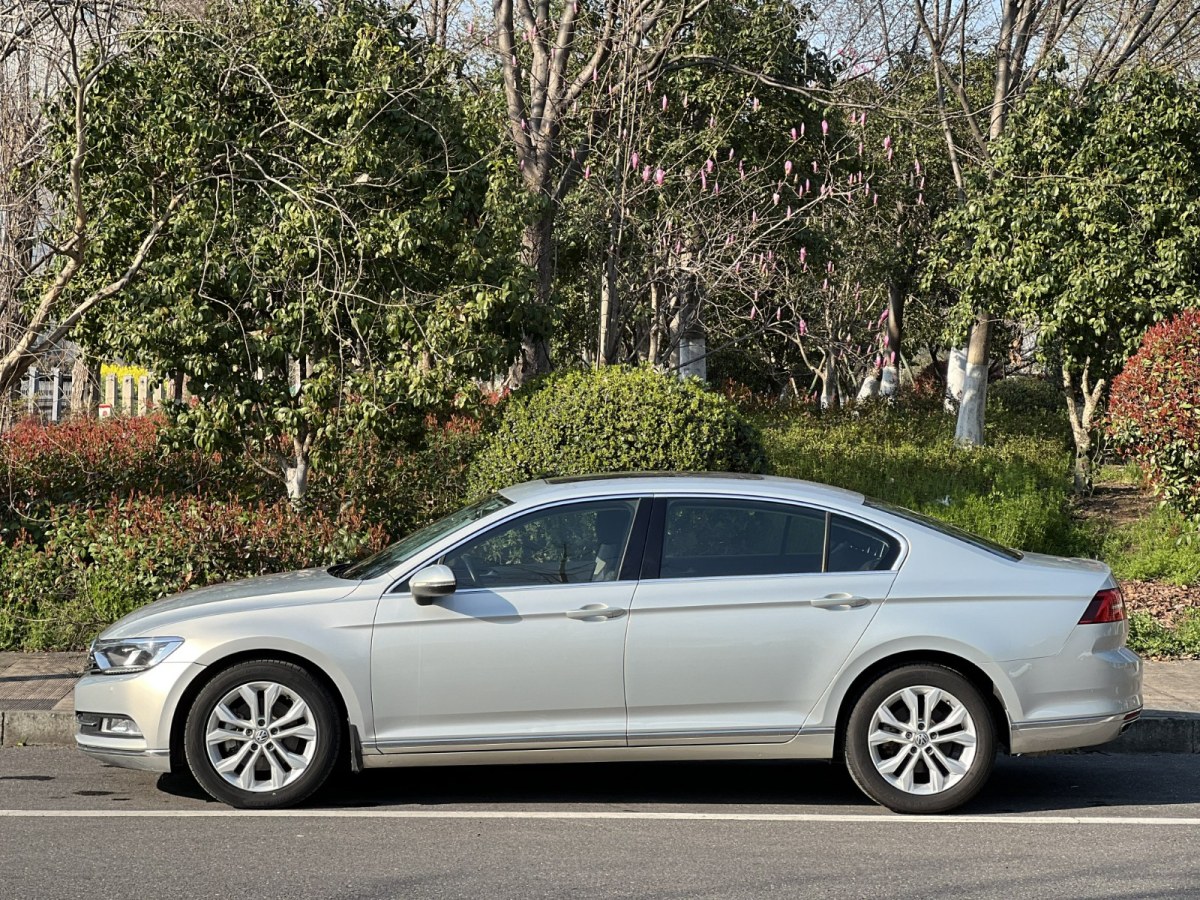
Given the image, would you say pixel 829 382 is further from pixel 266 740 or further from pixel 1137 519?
pixel 266 740

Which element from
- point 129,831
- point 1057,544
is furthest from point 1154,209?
point 129,831

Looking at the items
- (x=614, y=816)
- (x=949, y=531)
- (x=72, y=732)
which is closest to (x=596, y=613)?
(x=614, y=816)

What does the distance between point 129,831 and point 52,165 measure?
7.51 m

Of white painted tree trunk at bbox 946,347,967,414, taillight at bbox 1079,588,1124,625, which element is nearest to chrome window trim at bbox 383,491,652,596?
taillight at bbox 1079,588,1124,625

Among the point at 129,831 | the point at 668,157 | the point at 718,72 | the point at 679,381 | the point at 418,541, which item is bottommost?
the point at 129,831

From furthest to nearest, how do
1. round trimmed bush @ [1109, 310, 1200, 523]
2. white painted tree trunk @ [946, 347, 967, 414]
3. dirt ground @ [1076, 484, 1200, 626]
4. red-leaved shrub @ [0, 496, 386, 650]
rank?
white painted tree trunk @ [946, 347, 967, 414]
round trimmed bush @ [1109, 310, 1200, 523]
dirt ground @ [1076, 484, 1200, 626]
red-leaved shrub @ [0, 496, 386, 650]

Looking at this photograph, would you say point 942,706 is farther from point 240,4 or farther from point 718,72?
point 718,72

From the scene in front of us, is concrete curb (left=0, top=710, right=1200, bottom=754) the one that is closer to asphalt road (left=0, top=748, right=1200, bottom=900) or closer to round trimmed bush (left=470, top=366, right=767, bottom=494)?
asphalt road (left=0, top=748, right=1200, bottom=900)

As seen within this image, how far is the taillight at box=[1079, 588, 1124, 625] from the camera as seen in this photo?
21.2 ft

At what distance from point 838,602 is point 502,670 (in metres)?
1.52

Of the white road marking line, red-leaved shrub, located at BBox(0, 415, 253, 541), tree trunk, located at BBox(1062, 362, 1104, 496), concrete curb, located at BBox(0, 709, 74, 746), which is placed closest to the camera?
the white road marking line

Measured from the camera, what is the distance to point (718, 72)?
17391 mm

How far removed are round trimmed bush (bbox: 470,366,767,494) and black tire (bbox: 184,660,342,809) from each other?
4186 millimetres

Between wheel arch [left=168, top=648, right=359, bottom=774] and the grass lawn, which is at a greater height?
the grass lawn
